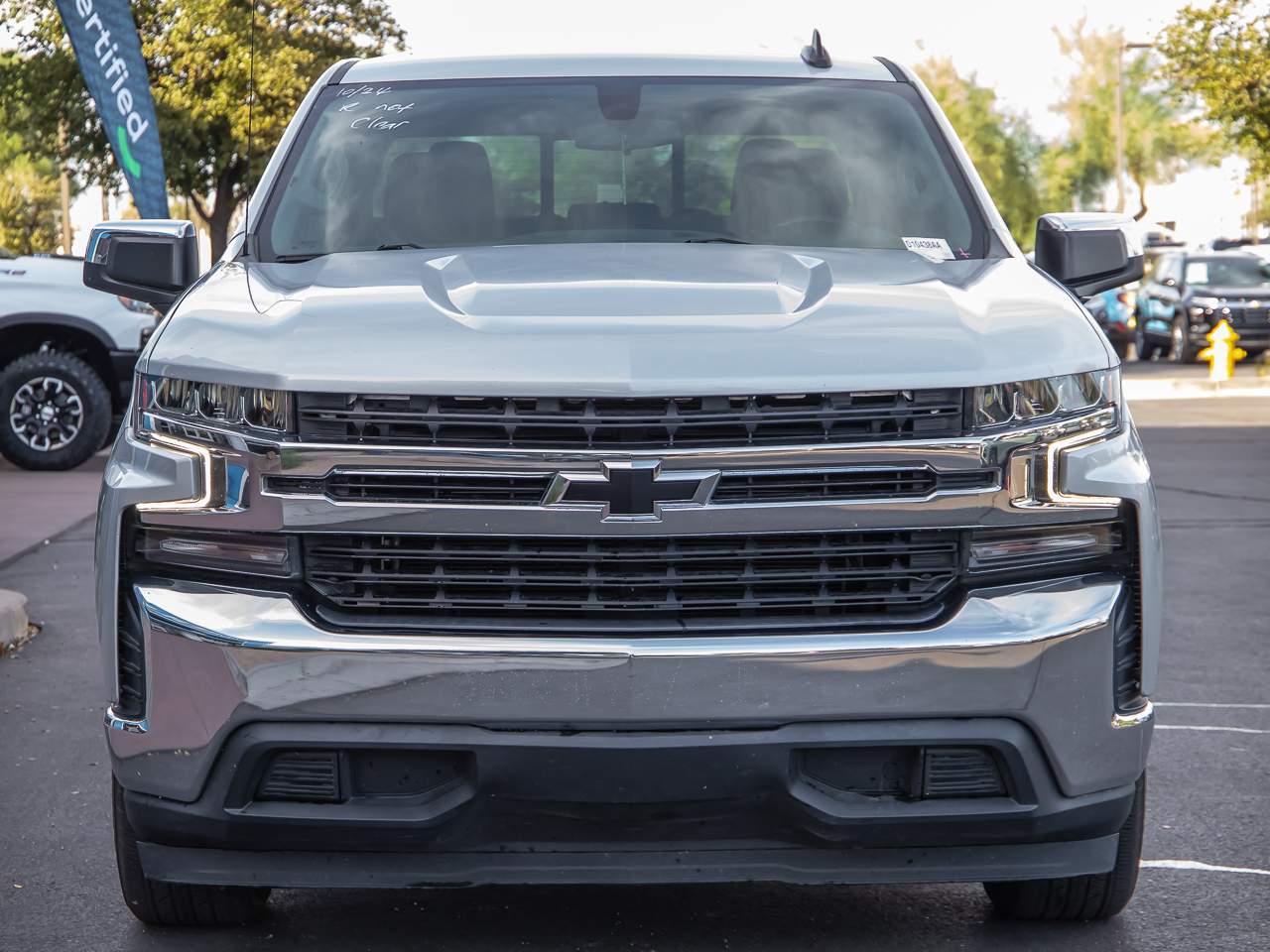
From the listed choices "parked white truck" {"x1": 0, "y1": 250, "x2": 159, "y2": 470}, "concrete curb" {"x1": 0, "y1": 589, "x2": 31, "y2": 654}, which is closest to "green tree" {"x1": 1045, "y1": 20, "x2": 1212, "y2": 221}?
"parked white truck" {"x1": 0, "y1": 250, "x2": 159, "y2": 470}

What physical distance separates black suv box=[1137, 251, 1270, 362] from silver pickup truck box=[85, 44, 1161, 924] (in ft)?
97.5

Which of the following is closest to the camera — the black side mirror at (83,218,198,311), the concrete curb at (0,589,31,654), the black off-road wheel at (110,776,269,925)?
the black off-road wheel at (110,776,269,925)

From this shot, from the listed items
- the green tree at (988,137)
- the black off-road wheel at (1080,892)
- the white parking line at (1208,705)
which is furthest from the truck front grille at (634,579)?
the green tree at (988,137)

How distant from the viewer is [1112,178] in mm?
81000

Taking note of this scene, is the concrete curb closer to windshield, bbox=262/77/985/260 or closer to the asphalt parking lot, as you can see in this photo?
the asphalt parking lot

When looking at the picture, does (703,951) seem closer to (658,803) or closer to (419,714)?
(658,803)

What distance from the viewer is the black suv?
32.3 m

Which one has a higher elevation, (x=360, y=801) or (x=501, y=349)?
(x=501, y=349)

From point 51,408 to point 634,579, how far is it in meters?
12.8

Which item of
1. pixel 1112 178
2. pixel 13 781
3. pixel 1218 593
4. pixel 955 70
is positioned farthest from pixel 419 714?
pixel 1112 178

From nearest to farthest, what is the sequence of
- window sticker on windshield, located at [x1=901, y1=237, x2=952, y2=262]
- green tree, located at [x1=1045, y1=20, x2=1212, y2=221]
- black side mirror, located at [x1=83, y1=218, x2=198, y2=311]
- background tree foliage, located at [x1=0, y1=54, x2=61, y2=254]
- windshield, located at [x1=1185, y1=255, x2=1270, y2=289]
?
window sticker on windshield, located at [x1=901, y1=237, x2=952, y2=262] < black side mirror, located at [x1=83, y1=218, x2=198, y2=311] < windshield, located at [x1=1185, y1=255, x2=1270, y2=289] < background tree foliage, located at [x1=0, y1=54, x2=61, y2=254] < green tree, located at [x1=1045, y1=20, x2=1212, y2=221]

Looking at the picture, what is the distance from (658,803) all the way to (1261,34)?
29212 millimetres

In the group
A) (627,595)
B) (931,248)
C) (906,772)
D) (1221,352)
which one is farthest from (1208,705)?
(1221,352)

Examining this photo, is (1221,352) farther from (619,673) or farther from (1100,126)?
(1100,126)
